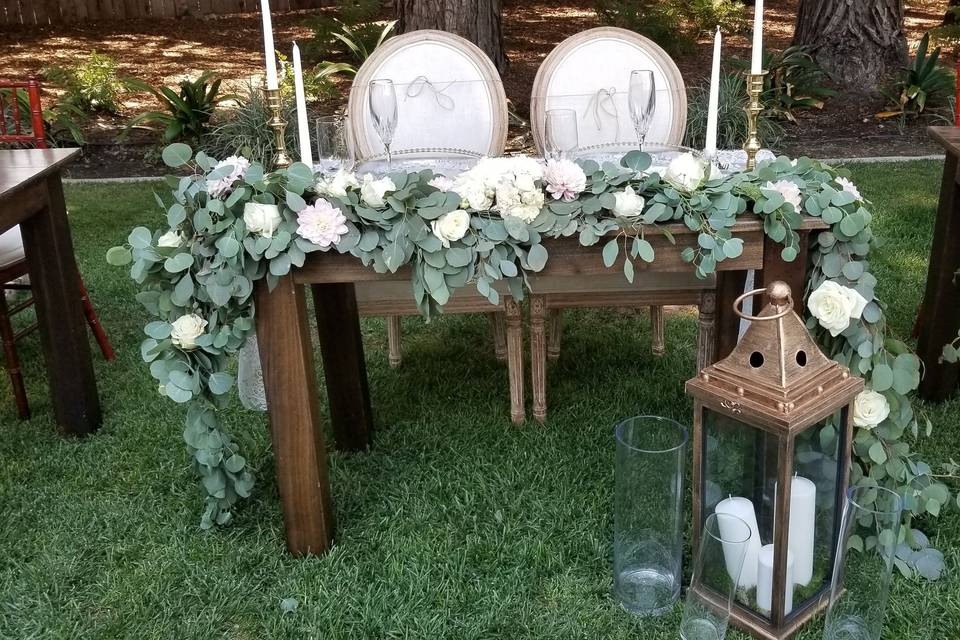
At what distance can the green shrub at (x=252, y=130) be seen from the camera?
538 cm

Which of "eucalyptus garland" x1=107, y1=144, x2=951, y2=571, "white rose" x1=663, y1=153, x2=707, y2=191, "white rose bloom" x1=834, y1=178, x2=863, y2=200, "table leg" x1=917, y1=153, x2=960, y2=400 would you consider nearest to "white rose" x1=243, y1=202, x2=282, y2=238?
"eucalyptus garland" x1=107, y1=144, x2=951, y2=571

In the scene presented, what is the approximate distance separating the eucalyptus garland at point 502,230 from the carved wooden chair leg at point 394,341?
119 centimetres

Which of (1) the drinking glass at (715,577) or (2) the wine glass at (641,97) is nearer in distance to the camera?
(1) the drinking glass at (715,577)

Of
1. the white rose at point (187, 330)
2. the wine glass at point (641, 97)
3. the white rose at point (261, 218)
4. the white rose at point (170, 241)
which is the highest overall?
the wine glass at point (641, 97)

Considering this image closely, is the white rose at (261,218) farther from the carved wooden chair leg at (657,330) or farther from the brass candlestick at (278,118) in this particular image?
the carved wooden chair leg at (657,330)

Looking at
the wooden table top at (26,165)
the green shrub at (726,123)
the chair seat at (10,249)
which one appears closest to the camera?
the wooden table top at (26,165)

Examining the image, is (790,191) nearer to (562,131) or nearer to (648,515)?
(562,131)

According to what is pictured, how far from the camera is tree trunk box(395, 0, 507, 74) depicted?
5352 mm

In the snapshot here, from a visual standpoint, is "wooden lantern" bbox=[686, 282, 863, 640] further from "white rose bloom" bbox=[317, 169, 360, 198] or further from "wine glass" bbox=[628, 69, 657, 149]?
"white rose bloom" bbox=[317, 169, 360, 198]

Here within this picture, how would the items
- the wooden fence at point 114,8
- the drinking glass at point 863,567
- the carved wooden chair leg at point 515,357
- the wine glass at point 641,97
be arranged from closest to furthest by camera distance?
the drinking glass at point 863,567 < the wine glass at point 641,97 < the carved wooden chair leg at point 515,357 < the wooden fence at point 114,8

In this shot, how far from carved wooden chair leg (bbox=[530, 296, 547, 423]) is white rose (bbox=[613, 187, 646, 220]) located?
886 millimetres

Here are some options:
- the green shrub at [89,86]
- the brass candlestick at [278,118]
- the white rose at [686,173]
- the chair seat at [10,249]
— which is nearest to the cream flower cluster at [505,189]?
the white rose at [686,173]

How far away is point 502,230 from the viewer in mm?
1672

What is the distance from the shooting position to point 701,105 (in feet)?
17.7
